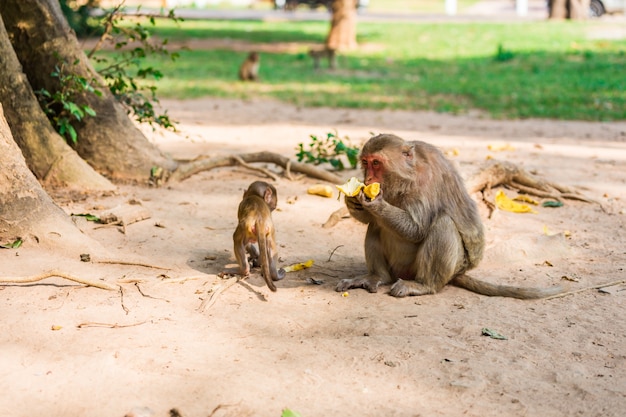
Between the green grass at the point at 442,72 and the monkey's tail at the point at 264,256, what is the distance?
9328 millimetres

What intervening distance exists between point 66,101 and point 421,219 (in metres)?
4.02

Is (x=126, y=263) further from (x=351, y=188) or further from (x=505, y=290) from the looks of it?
(x=505, y=290)

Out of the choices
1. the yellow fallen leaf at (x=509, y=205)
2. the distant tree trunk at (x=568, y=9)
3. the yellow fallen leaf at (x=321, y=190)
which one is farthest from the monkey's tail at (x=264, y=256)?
the distant tree trunk at (x=568, y=9)

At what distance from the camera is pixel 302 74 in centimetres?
2048

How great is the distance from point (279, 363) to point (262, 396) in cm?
40

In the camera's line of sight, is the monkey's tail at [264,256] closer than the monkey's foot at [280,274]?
Yes

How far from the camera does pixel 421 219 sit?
5.66 meters

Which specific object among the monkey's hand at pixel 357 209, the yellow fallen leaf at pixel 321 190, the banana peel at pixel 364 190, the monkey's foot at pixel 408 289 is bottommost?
the monkey's foot at pixel 408 289

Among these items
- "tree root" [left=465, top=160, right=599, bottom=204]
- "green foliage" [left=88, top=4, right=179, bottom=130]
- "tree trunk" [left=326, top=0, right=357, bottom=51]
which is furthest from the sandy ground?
"tree trunk" [left=326, top=0, right=357, bottom=51]

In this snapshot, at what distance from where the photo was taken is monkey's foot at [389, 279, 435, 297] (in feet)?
18.8

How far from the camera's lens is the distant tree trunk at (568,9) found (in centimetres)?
3397

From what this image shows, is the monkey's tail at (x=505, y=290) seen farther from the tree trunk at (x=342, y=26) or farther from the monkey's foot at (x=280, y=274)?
the tree trunk at (x=342, y=26)

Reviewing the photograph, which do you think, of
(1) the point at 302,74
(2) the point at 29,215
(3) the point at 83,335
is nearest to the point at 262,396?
(3) the point at 83,335

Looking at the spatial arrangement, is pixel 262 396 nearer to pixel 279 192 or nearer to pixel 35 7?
pixel 279 192
